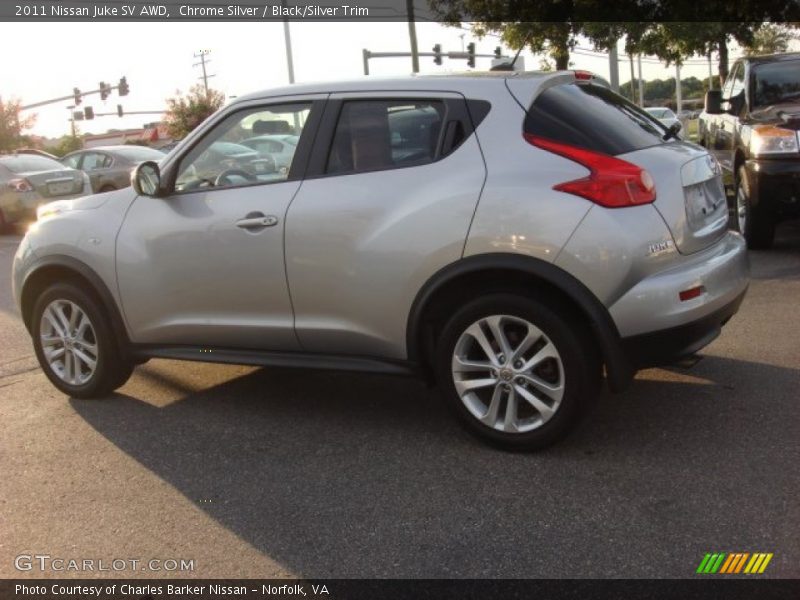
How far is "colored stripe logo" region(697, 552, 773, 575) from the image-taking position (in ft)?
9.41

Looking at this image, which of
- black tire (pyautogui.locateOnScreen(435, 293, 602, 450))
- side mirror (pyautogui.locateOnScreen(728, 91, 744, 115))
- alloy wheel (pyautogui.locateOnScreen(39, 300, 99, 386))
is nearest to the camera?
black tire (pyautogui.locateOnScreen(435, 293, 602, 450))

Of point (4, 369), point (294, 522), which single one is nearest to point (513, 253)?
point (294, 522)

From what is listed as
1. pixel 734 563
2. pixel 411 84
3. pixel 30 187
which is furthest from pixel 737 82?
pixel 30 187

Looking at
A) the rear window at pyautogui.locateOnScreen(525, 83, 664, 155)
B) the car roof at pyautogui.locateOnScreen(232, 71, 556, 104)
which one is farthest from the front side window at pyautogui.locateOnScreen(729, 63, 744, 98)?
the car roof at pyautogui.locateOnScreen(232, 71, 556, 104)

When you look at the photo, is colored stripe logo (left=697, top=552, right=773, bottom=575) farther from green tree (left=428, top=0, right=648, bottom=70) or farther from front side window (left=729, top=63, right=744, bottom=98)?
green tree (left=428, top=0, right=648, bottom=70)

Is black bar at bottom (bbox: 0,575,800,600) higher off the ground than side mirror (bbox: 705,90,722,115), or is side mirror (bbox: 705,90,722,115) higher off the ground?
side mirror (bbox: 705,90,722,115)

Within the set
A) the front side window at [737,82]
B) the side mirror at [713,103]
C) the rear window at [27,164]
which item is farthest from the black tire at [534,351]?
the rear window at [27,164]

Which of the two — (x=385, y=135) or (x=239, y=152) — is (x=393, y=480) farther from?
(x=239, y=152)

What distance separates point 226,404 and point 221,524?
5.19 ft

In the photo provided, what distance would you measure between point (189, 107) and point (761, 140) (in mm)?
54382

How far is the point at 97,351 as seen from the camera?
4.98 m

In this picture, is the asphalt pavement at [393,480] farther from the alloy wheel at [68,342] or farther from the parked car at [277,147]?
the parked car at [277,147]

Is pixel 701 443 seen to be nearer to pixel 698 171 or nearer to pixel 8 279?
pixel 698 171

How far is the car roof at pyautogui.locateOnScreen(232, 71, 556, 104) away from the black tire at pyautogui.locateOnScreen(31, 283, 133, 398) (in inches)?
59.4
